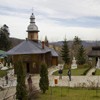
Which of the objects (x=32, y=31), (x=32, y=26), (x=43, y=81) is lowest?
(x=43, y=81)

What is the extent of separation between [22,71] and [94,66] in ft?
129

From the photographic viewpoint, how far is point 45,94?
2789cm

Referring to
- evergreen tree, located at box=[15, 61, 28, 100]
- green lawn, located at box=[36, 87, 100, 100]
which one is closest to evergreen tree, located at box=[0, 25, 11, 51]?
green lawn, located at box=[36, 87, 100, 100]

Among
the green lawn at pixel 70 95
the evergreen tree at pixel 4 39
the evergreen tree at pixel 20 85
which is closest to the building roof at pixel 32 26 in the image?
the evergreen tree at pixel 4 39

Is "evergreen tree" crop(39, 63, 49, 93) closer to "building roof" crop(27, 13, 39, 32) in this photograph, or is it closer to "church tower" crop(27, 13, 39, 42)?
"church tower" crop(27, 13, 39, 42)

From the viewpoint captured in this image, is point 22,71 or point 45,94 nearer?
point 22,71

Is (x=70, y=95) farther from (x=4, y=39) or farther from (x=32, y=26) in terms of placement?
(x=4, y=39)

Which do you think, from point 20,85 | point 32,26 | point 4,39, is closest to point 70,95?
point 20,85

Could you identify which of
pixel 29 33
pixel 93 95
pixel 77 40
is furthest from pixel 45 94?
pixel 77 40

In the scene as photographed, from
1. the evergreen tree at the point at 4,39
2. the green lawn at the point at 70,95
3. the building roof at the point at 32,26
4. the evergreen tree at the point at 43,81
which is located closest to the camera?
the green lawn at the point at 70,95

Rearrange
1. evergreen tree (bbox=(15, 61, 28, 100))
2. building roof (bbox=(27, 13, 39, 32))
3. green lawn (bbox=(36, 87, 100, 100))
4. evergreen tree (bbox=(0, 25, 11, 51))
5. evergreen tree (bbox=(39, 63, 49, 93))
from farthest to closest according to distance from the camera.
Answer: evergreen tree (bbox=(0, 25, 11, 51)) → building roof (bbox=(27, 13, 39, 32)) → evergreen tree (bbox=(39, 63, 49, 93)) → green lawn (bbox=(36, 87, 100, 100)) → evergreen tree (bbox=(15, 61, 28, 100))

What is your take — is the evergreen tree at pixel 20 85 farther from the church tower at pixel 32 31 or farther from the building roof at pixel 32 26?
the building roof at pixel 32 26

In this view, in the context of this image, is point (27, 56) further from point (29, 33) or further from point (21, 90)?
point (21, 90)

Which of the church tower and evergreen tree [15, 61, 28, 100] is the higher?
the church tower
